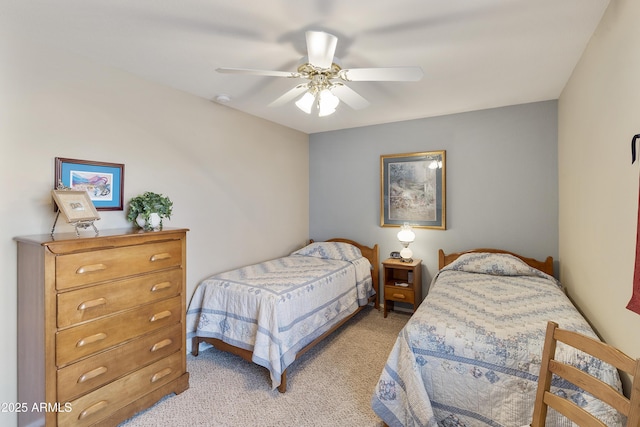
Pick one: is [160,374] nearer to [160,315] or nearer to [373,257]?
[160,315]

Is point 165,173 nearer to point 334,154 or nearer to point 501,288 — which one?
point 334,154

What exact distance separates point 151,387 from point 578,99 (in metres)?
3.84

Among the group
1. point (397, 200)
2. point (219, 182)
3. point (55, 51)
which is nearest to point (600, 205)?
point (397, 200)

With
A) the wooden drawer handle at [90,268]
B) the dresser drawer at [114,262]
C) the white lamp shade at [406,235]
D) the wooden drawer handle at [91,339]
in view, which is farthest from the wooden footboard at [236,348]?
the white lamp shade at [406,235]

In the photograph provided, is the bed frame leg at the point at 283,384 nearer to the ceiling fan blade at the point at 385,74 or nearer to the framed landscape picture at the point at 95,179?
the framed landscape picture at the point at 95,179

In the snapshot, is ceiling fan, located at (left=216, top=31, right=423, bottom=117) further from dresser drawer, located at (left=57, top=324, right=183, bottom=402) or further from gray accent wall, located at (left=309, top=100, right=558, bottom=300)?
dresser drawer, located at (left=57, top=324, right=183, bottom=402)

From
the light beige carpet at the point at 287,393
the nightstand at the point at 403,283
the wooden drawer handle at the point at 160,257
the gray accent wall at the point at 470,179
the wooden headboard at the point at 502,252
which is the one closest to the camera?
the light beige carpet at the point at 287,393

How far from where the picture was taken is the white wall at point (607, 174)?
1.41m

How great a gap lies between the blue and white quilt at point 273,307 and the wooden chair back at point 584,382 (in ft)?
5.36

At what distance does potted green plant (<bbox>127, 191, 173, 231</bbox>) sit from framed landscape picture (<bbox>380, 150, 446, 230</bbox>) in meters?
2.66

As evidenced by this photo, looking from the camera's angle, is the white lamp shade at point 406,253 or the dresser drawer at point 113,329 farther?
the white lamp shade at point 406,253

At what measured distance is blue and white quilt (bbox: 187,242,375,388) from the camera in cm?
232

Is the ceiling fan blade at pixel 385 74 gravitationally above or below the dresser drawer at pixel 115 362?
above

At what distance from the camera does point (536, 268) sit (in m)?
3.12
